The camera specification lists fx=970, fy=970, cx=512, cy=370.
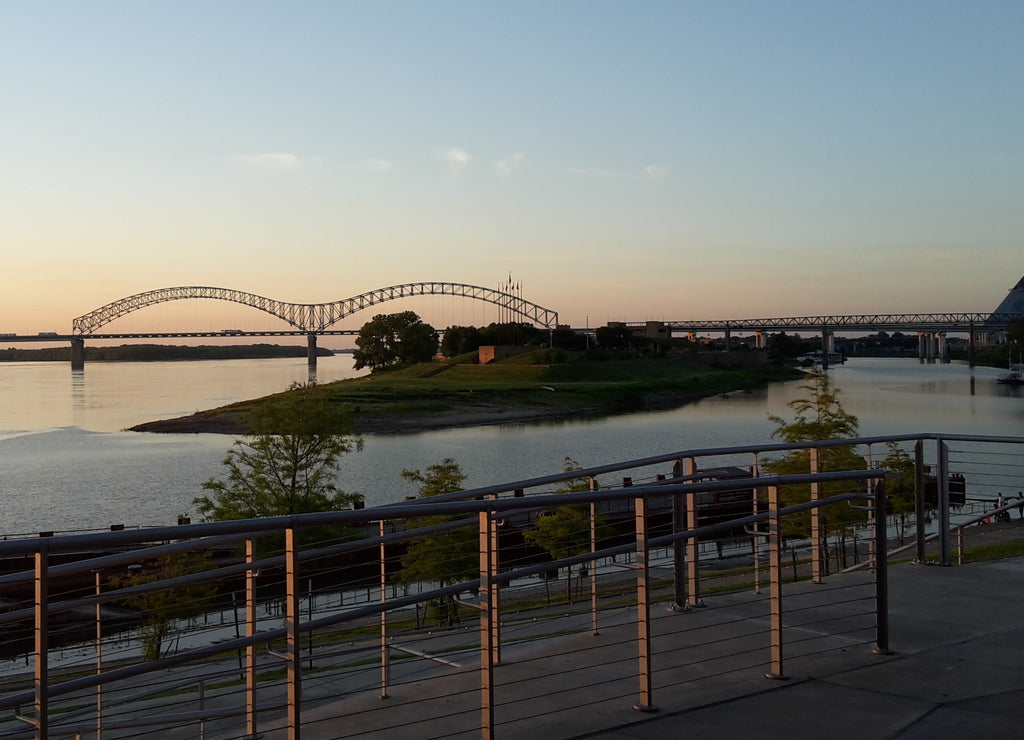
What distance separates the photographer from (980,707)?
520cm

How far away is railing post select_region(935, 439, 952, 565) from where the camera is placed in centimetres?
885

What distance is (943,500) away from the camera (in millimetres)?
9023

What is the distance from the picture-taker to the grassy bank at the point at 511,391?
3521 inches

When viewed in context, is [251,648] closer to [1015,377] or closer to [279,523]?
[279,523]

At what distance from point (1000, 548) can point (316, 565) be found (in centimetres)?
1925

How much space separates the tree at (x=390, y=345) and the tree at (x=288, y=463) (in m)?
120

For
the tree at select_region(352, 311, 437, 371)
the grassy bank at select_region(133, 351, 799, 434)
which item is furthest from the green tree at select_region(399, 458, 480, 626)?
the tree at select_region(352, 311, 437, 371)

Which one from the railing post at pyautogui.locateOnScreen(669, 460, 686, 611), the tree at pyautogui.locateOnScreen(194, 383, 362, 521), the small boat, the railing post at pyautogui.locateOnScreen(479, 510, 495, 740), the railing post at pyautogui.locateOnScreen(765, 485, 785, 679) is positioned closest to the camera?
the railing post at pyautogui.locateOnScreen(479, 510, 495, 740)

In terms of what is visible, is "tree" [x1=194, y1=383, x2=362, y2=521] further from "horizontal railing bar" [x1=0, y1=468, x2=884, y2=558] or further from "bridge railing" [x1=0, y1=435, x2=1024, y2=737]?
"horizontal railing bar" [x1=0, y1=468, x2=884, y2=558]

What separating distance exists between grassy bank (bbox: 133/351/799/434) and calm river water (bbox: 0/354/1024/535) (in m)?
6.75


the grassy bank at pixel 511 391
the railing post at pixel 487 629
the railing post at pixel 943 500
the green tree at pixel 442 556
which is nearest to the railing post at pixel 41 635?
the railing post at pixel 487 629

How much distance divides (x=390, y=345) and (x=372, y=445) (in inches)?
3604

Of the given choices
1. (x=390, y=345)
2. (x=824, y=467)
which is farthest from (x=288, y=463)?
(x=390, y=345)

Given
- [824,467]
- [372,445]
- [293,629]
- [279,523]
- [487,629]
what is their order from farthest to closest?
1. [372,445]
2. [824,467]
3. [487,629]
4. [293,629]
5. [279,523]
